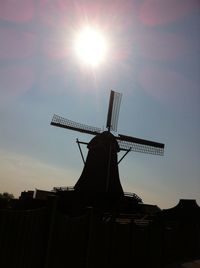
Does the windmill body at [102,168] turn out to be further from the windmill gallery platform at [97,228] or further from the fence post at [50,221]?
the fence post at [50,221]

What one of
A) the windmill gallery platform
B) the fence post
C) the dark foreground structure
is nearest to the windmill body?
the windmill gallery platform

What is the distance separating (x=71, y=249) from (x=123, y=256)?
12.1 ft

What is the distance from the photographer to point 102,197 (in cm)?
2242

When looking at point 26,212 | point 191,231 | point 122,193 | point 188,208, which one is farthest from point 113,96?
point 26,212

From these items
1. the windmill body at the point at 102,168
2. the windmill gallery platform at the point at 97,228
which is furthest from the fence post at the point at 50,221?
the windmill body at the point at 102,168

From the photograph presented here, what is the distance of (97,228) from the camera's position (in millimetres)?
9281

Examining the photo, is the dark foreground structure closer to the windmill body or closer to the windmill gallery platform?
the windmill gallery platform

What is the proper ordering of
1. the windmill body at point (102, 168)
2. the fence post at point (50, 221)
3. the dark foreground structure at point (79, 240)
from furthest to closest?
the windmill body at point (102, 168) < the fence post at point (50, 221) < the dark foreground structure at point (79, 240)

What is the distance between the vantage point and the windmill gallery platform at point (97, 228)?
570cm

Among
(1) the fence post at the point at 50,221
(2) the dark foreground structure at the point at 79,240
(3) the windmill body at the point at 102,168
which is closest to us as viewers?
(2) the dark foreground structure at the point at 79,240

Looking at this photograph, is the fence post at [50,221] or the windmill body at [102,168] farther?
the windmill body at [102,168]

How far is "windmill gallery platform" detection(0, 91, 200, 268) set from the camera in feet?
18.7

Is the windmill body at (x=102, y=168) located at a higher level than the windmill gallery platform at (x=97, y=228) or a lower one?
higher

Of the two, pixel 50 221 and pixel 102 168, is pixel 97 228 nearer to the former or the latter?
pixel 50 221
